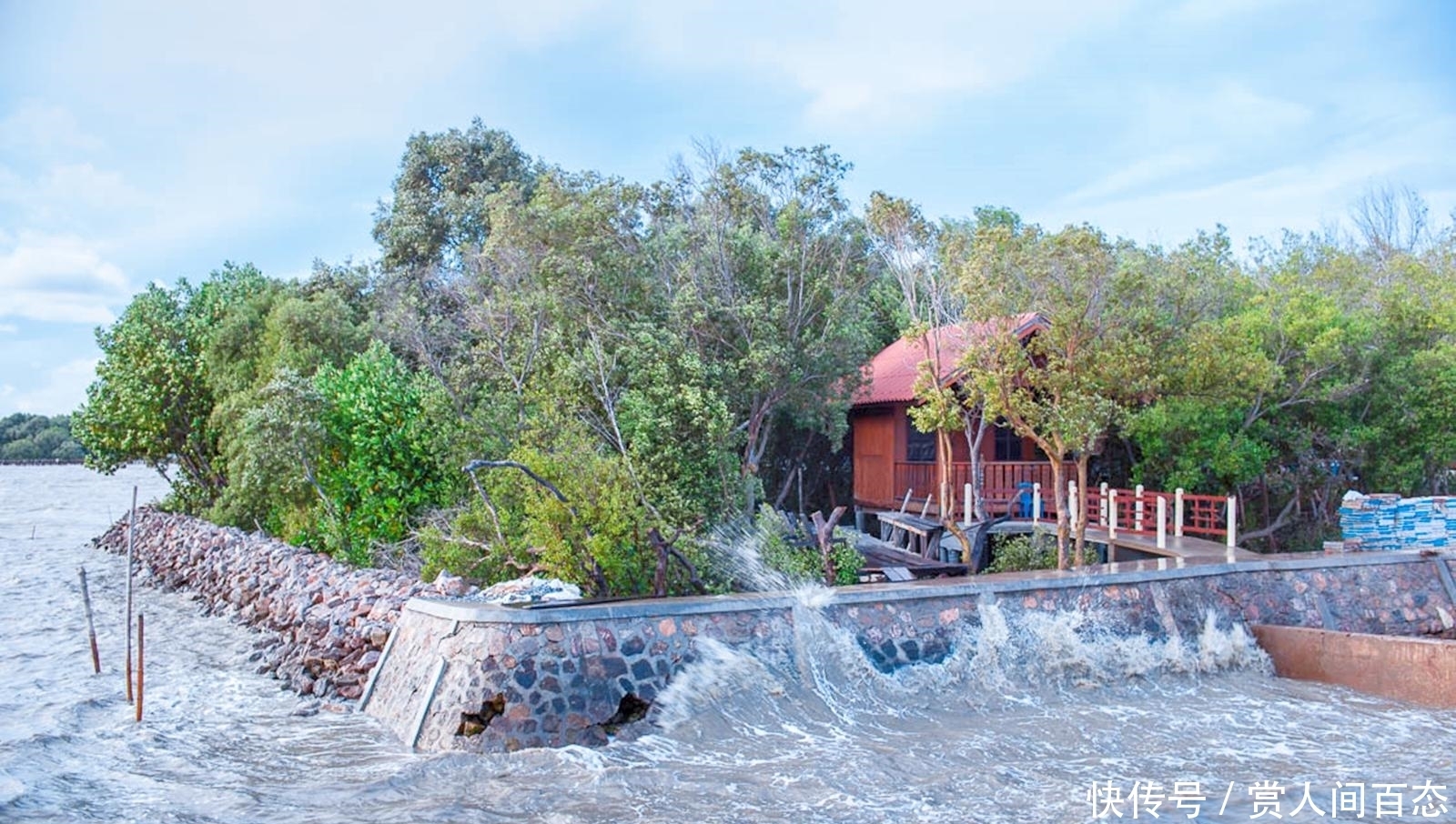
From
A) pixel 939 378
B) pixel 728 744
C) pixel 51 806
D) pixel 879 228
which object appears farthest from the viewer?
pixel 879 228

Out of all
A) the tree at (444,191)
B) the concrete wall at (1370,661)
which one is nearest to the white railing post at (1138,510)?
the concrete wall at (1370,661)

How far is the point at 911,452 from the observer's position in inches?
871

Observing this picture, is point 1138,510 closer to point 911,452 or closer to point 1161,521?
point 1161,521

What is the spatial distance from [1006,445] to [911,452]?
6.52 ft

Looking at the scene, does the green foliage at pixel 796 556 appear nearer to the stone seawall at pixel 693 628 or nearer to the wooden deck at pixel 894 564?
the wooden deck at pixel 894 564

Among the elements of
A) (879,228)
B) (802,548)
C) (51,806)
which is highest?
(879,228)

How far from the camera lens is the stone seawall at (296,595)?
1268cm

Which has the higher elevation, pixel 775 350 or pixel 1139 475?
pixel 775 350

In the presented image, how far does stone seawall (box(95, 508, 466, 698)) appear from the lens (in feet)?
41.6

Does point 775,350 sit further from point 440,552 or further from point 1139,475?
point 1139,475

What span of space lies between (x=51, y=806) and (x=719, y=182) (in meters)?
13.6

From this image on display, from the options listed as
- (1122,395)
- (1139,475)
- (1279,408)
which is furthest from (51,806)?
(1279,408)

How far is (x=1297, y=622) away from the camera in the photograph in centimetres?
1445

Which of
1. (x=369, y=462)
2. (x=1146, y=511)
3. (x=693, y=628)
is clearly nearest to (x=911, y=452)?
(x=1146, y=511)
